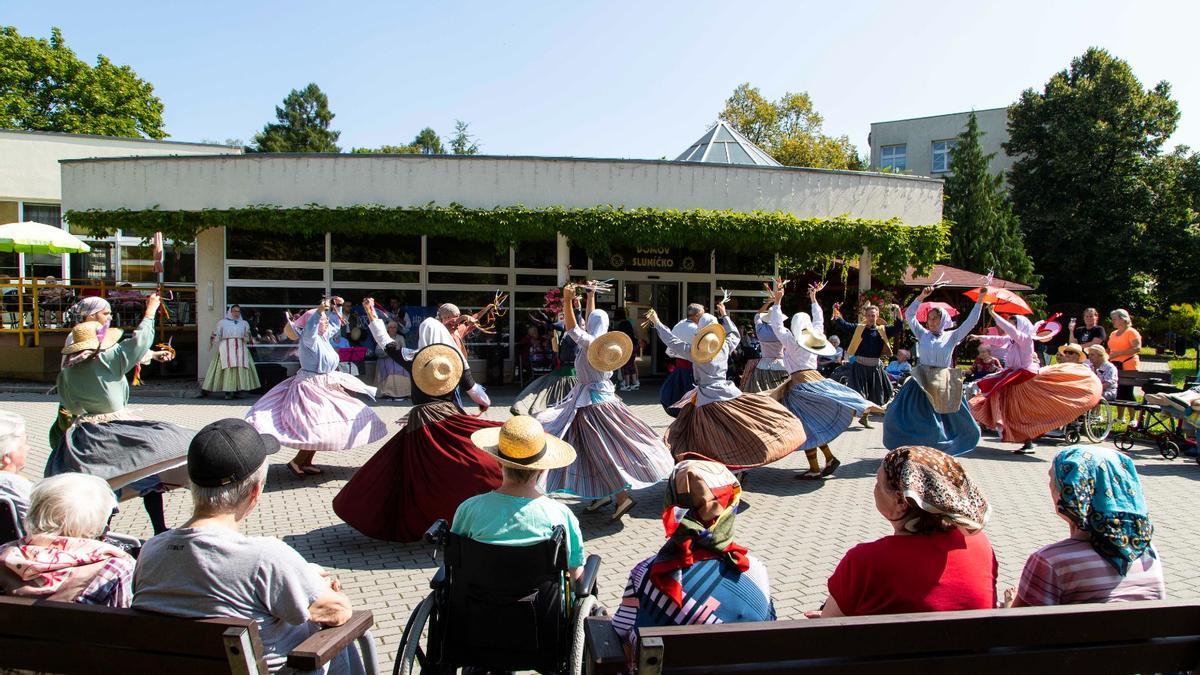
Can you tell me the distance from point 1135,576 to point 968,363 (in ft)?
80.4

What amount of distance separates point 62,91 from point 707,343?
42.8 metres

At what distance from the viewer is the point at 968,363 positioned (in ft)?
82.9

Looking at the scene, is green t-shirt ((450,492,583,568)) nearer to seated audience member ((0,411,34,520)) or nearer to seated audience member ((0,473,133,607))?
seated audience member ((0,473,133,607))

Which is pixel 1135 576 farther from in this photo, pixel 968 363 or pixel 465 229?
pixel 968 363

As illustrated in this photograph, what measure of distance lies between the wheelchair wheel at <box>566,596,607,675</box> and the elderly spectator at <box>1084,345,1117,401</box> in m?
10.3

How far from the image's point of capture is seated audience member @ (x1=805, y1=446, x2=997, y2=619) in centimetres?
259

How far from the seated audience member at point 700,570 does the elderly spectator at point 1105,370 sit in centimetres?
1022

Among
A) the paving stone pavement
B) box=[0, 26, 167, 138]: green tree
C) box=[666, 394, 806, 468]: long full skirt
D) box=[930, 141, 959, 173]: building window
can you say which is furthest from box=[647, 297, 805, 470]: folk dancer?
box=[0, 26, 167, 138]: green tree

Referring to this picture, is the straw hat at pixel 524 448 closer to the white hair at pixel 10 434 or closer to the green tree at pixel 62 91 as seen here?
the white hair at pixel 10 434

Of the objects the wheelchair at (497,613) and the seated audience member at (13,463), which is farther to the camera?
the seated audience member at (13,463)

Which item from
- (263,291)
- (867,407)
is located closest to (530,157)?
(263,291)

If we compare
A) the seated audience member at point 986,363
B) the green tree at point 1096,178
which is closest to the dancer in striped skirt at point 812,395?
the seated audience member at point 986,363

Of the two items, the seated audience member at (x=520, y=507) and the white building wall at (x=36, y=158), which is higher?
the white building wall at (x=36, y=158)

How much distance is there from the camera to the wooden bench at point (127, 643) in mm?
2355
